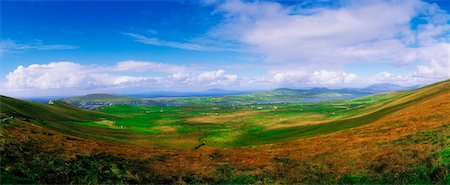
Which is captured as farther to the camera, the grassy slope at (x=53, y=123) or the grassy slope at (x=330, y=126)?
the grassy slope at (x=330, y=126)

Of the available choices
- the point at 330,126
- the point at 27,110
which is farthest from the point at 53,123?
the point at 330,126

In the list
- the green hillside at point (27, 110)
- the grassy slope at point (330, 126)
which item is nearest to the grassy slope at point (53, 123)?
the green hillside at point (27, 110)

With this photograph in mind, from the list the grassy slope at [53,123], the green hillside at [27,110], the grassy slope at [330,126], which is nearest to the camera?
the grassy slope at [53,123]

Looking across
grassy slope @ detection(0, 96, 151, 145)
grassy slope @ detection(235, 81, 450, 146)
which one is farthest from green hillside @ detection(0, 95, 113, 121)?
grassy slope @ detection(235, 81, 450, 146)

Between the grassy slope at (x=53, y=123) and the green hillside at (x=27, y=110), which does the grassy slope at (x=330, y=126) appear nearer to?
the grassy slope at (x=53, y=123)

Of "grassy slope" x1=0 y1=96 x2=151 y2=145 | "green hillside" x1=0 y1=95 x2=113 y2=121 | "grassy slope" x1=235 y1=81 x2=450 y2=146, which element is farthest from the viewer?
"grassy slope" x1=235 y1=81 x2=450 y2=146

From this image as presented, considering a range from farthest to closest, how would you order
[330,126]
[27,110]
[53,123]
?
[27,110] → [330,126] → [53,123]

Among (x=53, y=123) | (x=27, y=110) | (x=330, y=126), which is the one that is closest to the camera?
(x=53, y=123)

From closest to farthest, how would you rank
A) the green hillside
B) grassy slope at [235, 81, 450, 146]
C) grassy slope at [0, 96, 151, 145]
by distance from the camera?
grassy slope at [0, 96, 151, 145] → the green hillside → grassy slope at [235, 81, 450, 146]

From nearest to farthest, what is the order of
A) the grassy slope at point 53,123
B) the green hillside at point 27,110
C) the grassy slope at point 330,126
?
the grassy slope at point 53,123, the green hillside at point 27,110, the grassy slope at point 330,126

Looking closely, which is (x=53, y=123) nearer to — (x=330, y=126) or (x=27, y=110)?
(x=27, y=110)

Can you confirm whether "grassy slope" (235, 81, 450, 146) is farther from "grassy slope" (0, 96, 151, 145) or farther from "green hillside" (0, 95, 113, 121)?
A: "green hillside" (0, 95, 113, 121)
